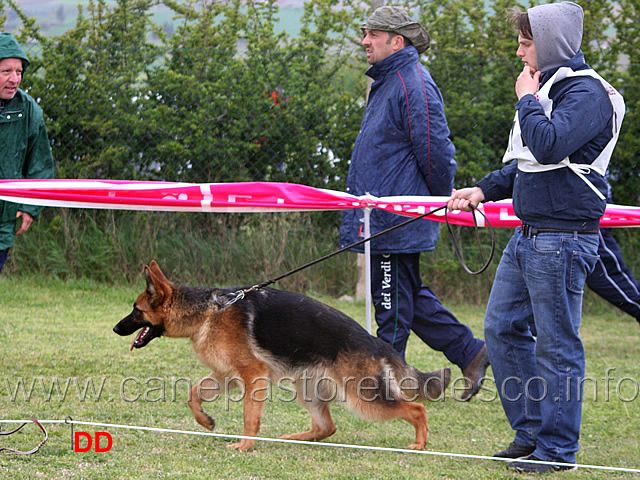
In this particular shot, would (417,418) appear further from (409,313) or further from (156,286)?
(156,286)

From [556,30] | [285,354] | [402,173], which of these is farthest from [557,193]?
[402,173]

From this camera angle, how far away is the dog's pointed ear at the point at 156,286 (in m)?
4.62

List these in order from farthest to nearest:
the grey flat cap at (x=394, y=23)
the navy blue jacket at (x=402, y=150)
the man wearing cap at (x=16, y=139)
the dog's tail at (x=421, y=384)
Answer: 1. the grey flat cap at (x=394, y=23)
2. the navy blue jacket at (x=402, y=150)
3. the man wearing cap at (x=16, y=139)
4. the dog's tail at (x=421, y=384)

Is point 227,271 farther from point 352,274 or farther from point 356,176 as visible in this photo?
point 356,176

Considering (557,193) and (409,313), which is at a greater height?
(557,193)

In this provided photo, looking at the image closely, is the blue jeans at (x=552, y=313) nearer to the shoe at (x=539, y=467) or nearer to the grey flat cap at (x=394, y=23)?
the shoe at (x=539, y=467)

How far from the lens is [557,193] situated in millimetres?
3820

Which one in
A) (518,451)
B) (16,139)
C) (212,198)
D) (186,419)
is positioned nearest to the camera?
(518,451)

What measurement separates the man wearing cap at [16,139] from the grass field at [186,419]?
109cm

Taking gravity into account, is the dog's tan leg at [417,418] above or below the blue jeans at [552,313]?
below

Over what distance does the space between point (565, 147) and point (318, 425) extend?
6.90ft

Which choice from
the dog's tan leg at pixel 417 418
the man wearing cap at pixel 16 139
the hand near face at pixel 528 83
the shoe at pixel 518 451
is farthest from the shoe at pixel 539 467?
the man wearing cap at pixel 16 139

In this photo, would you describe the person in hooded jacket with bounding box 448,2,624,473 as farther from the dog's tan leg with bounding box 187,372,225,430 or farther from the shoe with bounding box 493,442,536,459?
the dog's tan leg with bounding box 187,372,225,430

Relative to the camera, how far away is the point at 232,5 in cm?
1020
